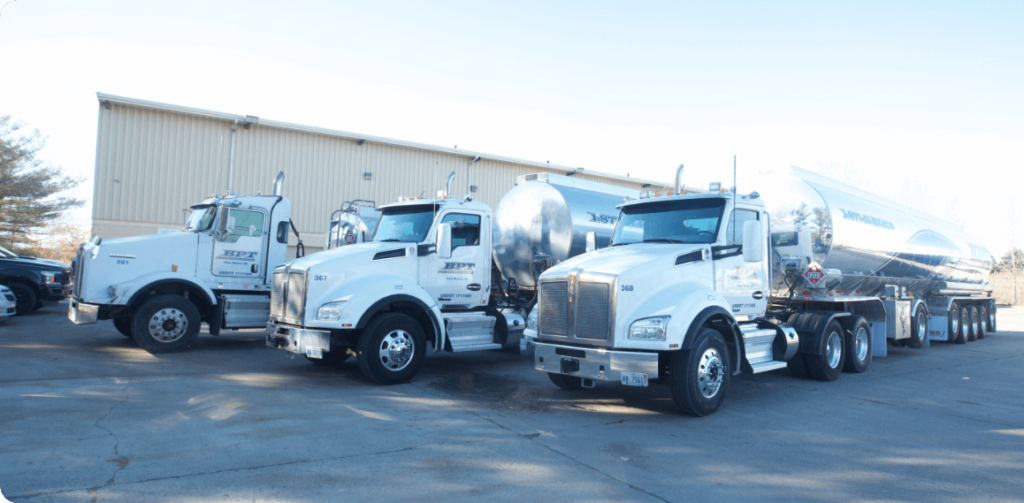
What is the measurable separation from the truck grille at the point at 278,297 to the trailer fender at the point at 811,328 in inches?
310

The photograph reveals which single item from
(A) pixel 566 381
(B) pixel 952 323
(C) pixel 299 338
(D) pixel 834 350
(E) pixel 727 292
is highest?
(E) pixel 727 292

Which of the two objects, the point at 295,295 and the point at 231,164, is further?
the point at 231,164

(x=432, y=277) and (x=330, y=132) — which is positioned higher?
(x=330, y=132)

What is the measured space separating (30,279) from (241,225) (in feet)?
27.6

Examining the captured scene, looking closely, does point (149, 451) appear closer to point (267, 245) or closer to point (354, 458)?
point (354, 458)

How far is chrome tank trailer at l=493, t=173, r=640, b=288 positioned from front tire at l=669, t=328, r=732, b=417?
418cm

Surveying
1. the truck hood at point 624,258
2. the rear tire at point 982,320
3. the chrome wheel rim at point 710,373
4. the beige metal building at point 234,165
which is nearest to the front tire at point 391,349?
the truck hood at point 624,258

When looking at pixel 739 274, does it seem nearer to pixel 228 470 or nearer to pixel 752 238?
pixel 752 238

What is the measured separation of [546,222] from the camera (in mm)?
10922

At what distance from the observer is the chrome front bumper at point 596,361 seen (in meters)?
6.37

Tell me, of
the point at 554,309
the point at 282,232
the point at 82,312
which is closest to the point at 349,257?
the point at 554,309

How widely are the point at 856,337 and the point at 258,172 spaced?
752 inches

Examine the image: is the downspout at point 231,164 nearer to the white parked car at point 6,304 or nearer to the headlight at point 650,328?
the white parked car at point 6,304

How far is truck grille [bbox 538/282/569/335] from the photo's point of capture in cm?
705
